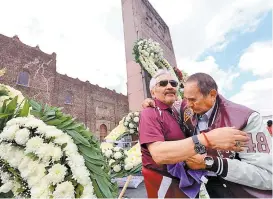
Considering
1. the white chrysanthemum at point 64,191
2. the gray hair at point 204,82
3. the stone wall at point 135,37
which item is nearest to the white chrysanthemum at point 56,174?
A: the white chrysanthemum at point 64,191

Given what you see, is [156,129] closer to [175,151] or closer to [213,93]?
[175,151]

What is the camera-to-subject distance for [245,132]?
3.65 feet

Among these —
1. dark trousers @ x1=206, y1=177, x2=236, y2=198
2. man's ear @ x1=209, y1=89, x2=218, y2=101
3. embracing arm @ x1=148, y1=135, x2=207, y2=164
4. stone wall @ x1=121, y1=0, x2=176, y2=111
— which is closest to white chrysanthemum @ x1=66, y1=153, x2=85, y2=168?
embracing arm @ x1=148, y1=135, x2=207, y2=164

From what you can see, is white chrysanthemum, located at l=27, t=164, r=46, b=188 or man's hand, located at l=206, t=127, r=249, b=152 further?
white chrysanthemum, located at l=27, t=164, r=46, b=188

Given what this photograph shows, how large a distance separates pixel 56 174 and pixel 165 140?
786 mm

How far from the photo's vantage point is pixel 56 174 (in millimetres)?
1303

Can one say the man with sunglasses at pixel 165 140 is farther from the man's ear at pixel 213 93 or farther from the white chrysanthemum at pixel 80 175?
the white chrysanthemum at pixel 80 175

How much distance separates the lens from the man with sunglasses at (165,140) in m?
1.09

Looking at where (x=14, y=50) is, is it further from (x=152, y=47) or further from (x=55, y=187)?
(x=55, y=187)

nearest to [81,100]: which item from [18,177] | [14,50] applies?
[14,50]

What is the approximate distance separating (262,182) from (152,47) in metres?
4.77

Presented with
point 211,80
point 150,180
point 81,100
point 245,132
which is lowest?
point 150,180

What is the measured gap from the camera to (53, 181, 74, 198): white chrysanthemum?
4.11 feet

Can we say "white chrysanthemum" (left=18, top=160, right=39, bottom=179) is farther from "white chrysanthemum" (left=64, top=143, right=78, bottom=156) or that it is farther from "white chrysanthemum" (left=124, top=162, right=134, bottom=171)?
"white chrysanthemum" (left=124, top=162, right=134, bottom=171)
